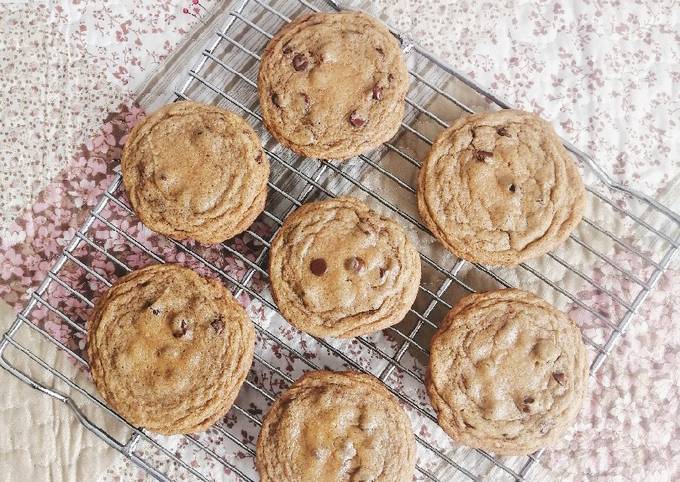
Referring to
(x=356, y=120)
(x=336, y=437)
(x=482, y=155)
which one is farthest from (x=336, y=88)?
(x=336, y=437)

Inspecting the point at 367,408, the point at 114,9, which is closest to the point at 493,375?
the point at 367,408

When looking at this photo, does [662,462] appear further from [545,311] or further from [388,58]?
[388,58]

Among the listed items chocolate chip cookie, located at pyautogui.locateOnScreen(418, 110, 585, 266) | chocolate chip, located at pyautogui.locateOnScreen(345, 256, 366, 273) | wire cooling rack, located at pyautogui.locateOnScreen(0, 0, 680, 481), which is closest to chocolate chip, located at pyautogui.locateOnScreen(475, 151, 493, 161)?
chocolate chip cookie, located at pyautogui.locateOnScreen(418, 110, 585, 266)

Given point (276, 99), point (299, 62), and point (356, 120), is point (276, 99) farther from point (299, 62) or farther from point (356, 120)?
point (356, 120)

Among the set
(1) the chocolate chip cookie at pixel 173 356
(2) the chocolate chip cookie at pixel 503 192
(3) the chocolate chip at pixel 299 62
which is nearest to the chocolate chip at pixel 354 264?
(2) the chocolate chip cookie at pixel 503 192

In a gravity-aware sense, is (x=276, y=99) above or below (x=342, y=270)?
above

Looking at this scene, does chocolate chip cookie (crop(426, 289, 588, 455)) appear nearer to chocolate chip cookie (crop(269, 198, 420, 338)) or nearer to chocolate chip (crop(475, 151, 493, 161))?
chocolate chip cookie (crop(269, 198, 420, 338))
